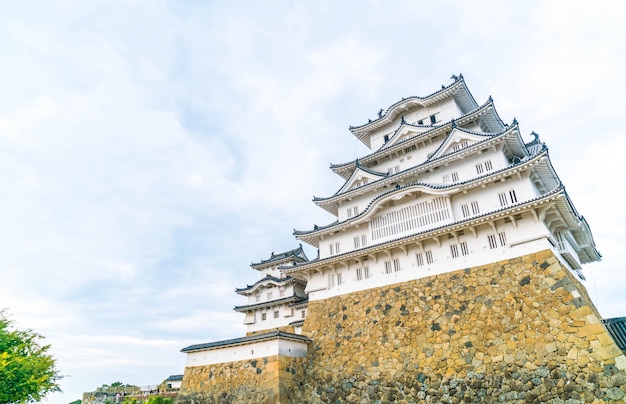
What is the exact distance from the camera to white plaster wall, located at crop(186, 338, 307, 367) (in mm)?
16922

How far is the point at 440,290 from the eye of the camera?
1598 cm

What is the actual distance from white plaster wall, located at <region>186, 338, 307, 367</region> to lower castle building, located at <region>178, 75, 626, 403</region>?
0.07m

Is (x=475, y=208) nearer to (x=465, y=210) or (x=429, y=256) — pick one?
(x=465, y=210)

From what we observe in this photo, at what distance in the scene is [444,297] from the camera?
15680 millimetres

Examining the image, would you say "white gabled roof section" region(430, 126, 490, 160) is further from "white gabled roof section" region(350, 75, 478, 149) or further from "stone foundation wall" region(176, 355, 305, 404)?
"stone foundation wall" region(176, 355, 305, 404)

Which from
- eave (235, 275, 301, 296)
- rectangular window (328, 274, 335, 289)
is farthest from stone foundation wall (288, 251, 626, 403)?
eave (235, 275, 301, 296)

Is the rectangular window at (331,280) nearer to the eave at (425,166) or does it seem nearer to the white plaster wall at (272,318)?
the eave at (425,166)

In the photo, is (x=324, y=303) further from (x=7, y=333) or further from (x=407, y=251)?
(x=7, y=333)

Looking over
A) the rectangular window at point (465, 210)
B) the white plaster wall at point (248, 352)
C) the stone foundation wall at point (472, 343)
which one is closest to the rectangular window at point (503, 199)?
the rectangular window at point (465, 210)

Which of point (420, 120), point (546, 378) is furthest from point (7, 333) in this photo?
point (420, 120)

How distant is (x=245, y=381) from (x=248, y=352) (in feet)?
4.23

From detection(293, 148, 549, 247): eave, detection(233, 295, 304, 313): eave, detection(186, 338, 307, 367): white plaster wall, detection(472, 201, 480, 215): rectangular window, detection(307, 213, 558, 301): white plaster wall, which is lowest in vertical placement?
detection(186, 338, 307, 367): white plaster wall

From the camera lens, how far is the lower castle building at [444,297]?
12578 millimetres

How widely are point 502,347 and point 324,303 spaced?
358 inches
